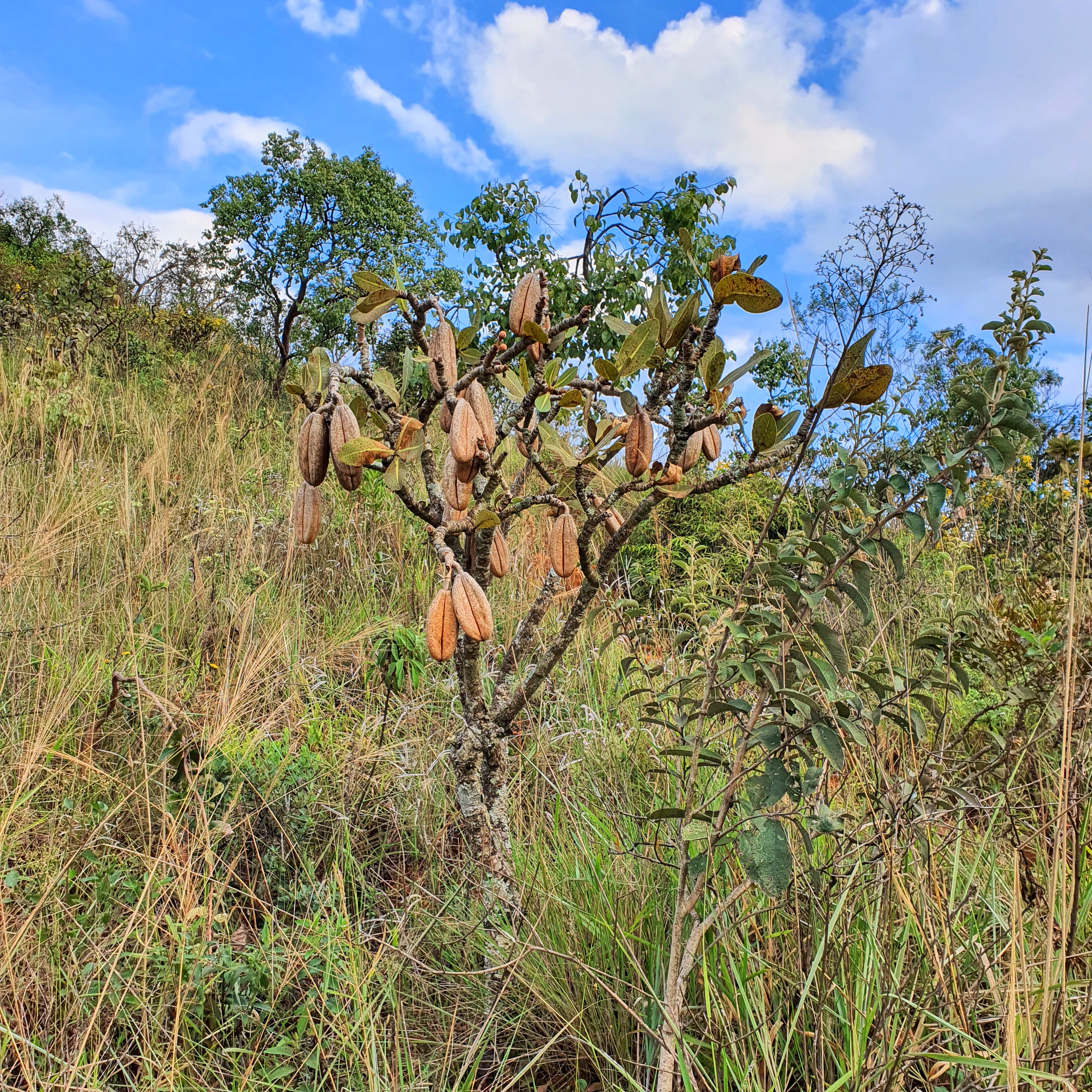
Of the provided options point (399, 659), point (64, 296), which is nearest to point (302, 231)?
point (64, 296)

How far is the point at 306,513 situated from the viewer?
1.29m

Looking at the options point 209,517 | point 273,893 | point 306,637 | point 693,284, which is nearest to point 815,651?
point 693,284

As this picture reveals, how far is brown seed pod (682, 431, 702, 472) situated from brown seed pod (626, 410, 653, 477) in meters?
0.11

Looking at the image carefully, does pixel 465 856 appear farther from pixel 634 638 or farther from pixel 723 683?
pixel 723 683

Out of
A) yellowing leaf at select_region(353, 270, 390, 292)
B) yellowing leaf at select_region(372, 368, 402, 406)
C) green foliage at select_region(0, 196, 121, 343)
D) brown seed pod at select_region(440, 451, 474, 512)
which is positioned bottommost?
brown seed pod at select_region(440, 451, 474, 512)

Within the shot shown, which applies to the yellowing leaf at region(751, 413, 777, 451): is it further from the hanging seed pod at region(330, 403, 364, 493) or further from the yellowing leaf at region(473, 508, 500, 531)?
the hanging seed pod at region(330, 403, 364, 493)

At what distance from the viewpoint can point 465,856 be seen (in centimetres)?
176

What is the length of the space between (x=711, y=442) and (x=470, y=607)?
0.50 meters

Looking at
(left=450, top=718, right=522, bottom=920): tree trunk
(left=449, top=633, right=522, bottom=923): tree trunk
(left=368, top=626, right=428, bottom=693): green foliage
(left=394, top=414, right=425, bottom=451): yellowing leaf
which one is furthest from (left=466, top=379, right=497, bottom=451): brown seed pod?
(left=368, top=626, right=428, bottom=693): green foliage

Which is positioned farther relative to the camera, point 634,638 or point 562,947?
point 634,638

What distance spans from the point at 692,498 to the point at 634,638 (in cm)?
341

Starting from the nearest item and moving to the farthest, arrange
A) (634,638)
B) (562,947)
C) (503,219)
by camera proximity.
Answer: (562,947), (634,638), (503,219)

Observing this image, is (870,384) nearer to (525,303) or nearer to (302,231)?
(525,303)

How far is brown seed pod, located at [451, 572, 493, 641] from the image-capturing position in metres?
1.12
